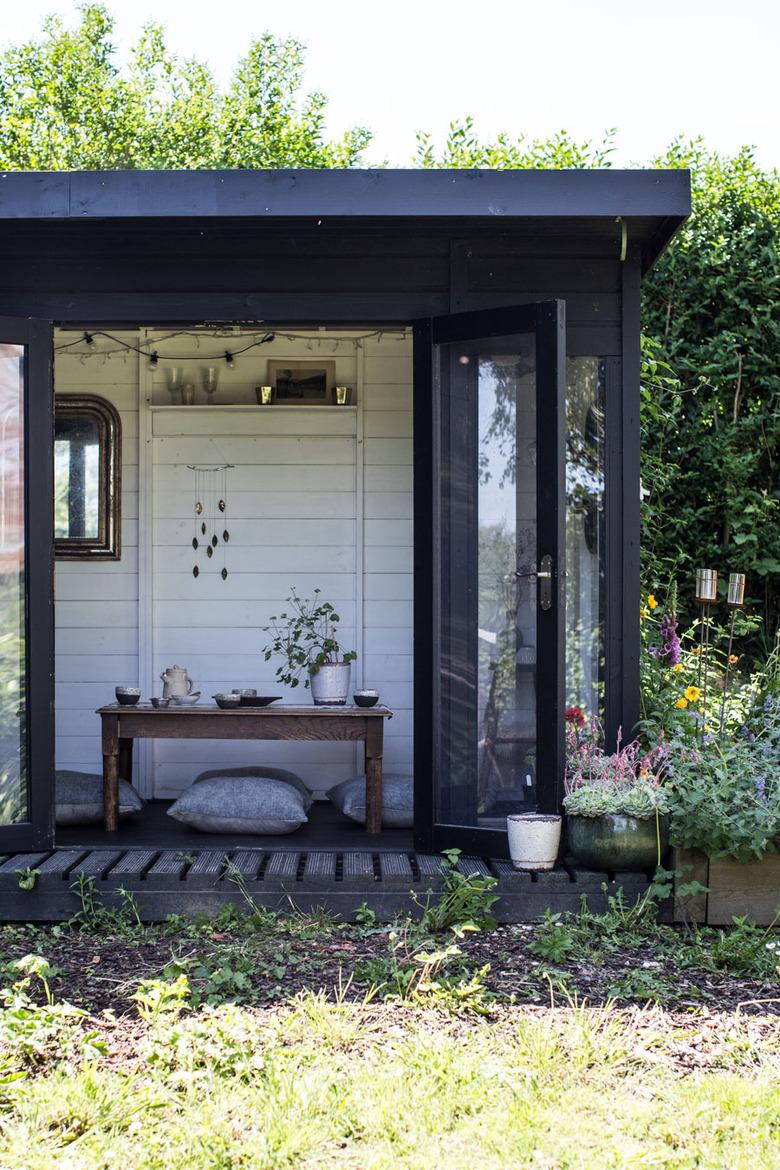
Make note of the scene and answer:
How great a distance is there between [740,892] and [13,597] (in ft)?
9.07

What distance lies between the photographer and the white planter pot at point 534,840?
13.6ft

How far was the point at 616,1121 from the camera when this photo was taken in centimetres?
253

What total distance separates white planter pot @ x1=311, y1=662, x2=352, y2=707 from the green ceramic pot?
5.51 ft

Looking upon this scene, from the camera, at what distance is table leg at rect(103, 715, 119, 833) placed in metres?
5.04

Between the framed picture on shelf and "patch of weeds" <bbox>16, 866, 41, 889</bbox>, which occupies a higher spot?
the framed picture on shelf

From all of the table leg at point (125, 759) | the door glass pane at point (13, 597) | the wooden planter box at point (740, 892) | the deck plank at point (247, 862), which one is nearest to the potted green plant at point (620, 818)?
the wooden planter box at point (740, 892)

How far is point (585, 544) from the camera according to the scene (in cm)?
452

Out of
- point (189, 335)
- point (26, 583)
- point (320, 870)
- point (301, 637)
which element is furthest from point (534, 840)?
point (189, 335)

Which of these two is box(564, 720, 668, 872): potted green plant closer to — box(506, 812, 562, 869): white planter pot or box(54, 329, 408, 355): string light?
box(506, 812, 562, 869): white planter pot

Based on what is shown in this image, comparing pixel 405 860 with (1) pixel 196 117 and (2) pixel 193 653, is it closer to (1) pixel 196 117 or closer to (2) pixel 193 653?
(2) pixel 193 653

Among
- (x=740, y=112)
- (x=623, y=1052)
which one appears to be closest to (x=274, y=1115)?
(x=623, y=1052)

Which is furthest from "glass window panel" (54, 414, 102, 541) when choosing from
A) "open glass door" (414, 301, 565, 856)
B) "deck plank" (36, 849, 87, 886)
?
"open glass door" (414, 301, 565, 856)

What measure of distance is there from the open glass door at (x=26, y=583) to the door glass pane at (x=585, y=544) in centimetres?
193

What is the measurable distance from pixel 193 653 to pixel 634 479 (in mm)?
2544
